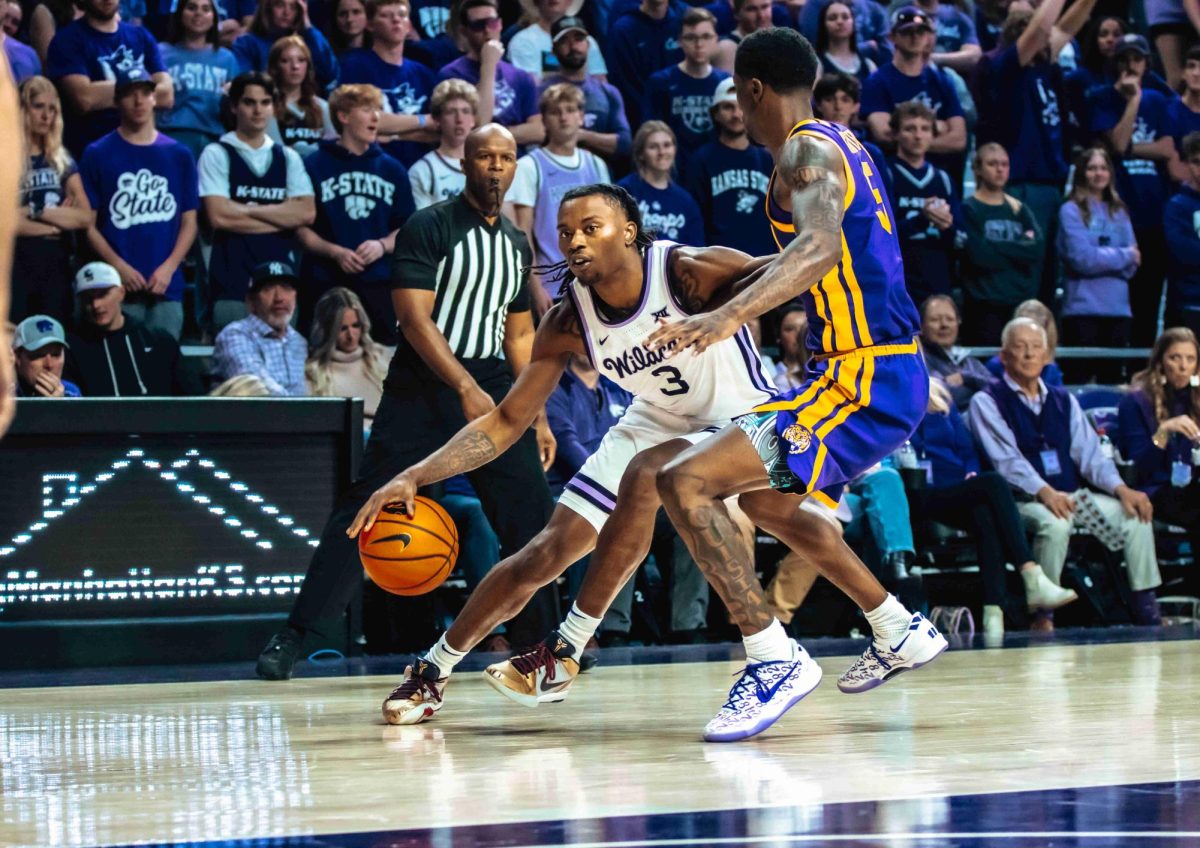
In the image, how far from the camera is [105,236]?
28.4 feet

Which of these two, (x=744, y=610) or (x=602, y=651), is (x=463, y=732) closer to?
(x=744, y=610)

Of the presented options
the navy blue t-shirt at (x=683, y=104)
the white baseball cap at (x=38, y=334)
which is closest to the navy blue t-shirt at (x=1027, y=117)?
the navy blue t-shirt at (x=683, y=104)

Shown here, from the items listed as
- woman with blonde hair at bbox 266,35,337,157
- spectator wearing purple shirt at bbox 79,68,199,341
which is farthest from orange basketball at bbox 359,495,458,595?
woman with blonde hair at bbox 266,35,337,157

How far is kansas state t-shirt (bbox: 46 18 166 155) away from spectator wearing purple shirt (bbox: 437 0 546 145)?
167cm

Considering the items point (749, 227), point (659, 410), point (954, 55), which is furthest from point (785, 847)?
point (954, 55)

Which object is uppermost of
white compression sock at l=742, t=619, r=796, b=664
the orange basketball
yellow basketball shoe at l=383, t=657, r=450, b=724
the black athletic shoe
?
the orange basketball

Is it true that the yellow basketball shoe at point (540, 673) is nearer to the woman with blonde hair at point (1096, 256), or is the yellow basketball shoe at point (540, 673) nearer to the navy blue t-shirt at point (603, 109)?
the navy blue t-shirt at point (603, 109)

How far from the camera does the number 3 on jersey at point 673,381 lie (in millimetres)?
4824

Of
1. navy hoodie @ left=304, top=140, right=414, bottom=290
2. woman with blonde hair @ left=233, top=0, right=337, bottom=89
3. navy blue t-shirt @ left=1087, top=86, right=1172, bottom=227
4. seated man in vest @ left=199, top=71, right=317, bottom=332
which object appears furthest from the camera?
navy blue t-shirt @ left=1087, top=86, right=1172, bottom=227

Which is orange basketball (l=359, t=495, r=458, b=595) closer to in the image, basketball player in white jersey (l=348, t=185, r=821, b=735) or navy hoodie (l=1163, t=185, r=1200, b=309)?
basketball player in white jersey (l=348, t=185, r=821, b=735)

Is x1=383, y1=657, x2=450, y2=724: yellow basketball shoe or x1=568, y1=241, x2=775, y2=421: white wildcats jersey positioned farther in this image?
x1=383, y1=657, x2=450, y2=724: yellow basketball shoe

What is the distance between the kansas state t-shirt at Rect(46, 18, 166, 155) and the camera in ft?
29.4

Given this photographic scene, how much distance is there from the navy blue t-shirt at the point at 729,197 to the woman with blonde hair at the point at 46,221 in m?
3.42

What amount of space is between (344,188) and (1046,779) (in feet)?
20.7
